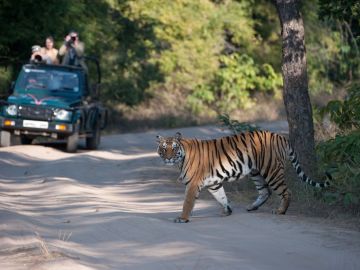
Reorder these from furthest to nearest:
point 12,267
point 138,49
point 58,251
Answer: point 138,49
point 58,251
point 12,267

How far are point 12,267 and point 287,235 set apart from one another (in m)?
3.34

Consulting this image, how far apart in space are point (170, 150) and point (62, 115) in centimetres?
1022

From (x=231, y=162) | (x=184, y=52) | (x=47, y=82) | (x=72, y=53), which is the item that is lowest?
(x=231, y=162)

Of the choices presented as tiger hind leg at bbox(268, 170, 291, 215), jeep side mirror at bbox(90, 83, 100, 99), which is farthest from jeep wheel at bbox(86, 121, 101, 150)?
tiger hind leg at bbox(268, 170, 291, 215)

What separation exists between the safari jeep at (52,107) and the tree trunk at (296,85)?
8.51 metres

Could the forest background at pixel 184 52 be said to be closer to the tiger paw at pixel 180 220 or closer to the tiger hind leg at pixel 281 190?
the tiger hind leg at pixel 281 190

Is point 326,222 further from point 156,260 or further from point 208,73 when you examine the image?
point 208,73

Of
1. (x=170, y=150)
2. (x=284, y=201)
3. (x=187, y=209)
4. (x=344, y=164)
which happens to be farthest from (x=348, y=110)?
(x=187, y=209)

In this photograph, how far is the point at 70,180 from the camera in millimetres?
14742

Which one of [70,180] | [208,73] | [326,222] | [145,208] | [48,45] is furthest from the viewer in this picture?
[208,73]

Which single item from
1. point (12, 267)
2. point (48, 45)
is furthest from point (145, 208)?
point (48, 45)

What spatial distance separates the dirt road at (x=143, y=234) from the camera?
321 inches

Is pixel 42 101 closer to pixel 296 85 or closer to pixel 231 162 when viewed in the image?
pixel 296 85

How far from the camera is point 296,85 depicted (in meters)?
12.9
